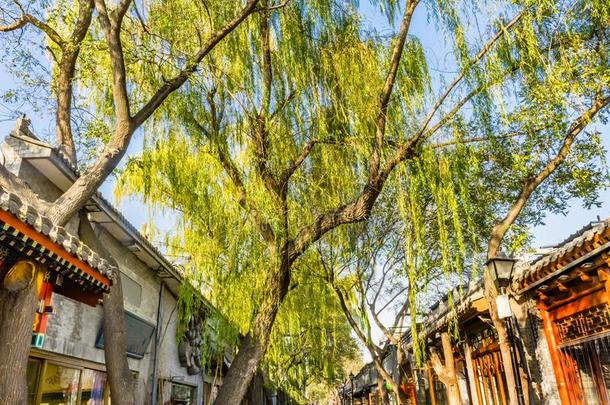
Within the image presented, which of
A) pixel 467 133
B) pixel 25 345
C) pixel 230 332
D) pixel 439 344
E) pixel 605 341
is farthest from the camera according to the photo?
pixel 439 344

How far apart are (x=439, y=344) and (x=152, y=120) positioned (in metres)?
8.39

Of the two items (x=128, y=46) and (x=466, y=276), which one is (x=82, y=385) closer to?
(x=128, y=46)

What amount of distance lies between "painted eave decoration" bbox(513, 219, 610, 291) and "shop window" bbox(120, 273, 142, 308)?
5608mm

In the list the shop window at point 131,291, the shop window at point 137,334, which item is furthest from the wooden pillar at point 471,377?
the shop window at point 131,291

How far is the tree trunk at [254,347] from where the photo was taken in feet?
17.0

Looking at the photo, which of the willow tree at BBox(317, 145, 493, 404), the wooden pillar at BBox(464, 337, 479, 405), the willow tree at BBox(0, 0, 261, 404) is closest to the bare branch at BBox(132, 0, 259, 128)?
the willow tree at BBox(0, 0, 261, 404)

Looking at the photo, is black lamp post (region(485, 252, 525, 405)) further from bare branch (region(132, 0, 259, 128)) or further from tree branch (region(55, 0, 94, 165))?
tree branch (region(55, 0, 94, 165))

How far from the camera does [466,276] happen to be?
1217cm

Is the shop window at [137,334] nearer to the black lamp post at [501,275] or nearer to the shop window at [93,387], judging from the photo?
the shop window at [93,387]

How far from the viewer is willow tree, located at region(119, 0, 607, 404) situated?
5.38 meters

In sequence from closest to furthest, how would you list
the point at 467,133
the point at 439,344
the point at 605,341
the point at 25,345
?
the point at 25,345, the point at 605,341, the point at 467,133, the point at 439,344

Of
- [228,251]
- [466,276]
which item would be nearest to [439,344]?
[466,276]

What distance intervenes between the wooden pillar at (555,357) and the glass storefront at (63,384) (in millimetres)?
5813

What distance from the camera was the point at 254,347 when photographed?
17.6 ft
